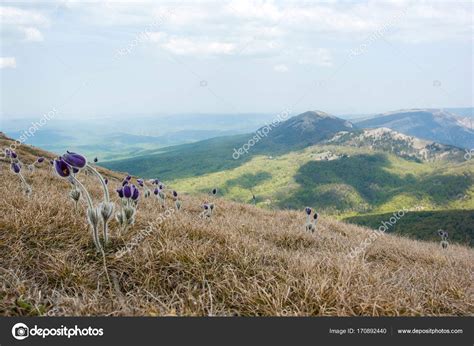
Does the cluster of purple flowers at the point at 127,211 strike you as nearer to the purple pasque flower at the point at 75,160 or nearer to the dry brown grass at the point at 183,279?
the dry brown grass at the point at 183,279

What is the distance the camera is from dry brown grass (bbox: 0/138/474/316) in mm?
A: 3695

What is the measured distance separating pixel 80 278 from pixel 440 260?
696 cm

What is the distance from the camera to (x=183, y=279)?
436 centimetres

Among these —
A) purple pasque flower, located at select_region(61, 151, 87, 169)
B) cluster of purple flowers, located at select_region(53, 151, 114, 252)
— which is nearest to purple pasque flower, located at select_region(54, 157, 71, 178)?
cluster of purple flowers, located at select_region(53, 151, 114, 252)
